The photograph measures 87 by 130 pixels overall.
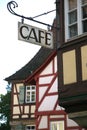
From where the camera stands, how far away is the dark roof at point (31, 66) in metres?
31.8


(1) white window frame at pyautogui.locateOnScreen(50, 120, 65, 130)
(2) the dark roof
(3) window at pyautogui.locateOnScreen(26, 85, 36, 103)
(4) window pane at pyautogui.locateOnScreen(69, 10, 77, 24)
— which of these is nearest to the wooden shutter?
(3) window at pyautogui.locateOnScreen(26, 85, 36, 103)

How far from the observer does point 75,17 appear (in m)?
13.4

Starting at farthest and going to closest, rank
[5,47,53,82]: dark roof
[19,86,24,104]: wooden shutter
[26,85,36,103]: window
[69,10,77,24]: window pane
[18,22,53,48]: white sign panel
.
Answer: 1. [5,47,53,82]: dark roof
2. [19,86,24,104]: wooden shutter
3. [26,85,36,103]: window
4. [69,10,77,24]: window pane
5. [18,22,53,48]: white sign panel

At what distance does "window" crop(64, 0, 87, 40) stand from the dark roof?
17.5 meters

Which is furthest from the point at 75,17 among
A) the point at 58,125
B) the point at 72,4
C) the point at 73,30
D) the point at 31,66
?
the point at 31,66

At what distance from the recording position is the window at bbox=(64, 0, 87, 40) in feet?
43.0

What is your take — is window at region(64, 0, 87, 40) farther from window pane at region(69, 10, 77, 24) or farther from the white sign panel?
the white sign panel

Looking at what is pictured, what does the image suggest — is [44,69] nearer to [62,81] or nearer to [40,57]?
[62,81]

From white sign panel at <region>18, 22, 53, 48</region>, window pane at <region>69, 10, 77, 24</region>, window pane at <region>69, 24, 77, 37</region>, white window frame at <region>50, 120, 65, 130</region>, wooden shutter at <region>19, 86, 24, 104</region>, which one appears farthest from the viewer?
wooden shutter at <region>19, 86, 24, 104</region>

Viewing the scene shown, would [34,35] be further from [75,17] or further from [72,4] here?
[72,4]

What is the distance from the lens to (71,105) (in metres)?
13.1

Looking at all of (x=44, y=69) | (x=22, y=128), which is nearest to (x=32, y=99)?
(x=22, y=128)

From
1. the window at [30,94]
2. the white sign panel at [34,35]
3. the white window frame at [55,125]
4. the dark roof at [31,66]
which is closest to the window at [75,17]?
the white sign panel at [34,35]

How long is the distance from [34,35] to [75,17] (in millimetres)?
1682
